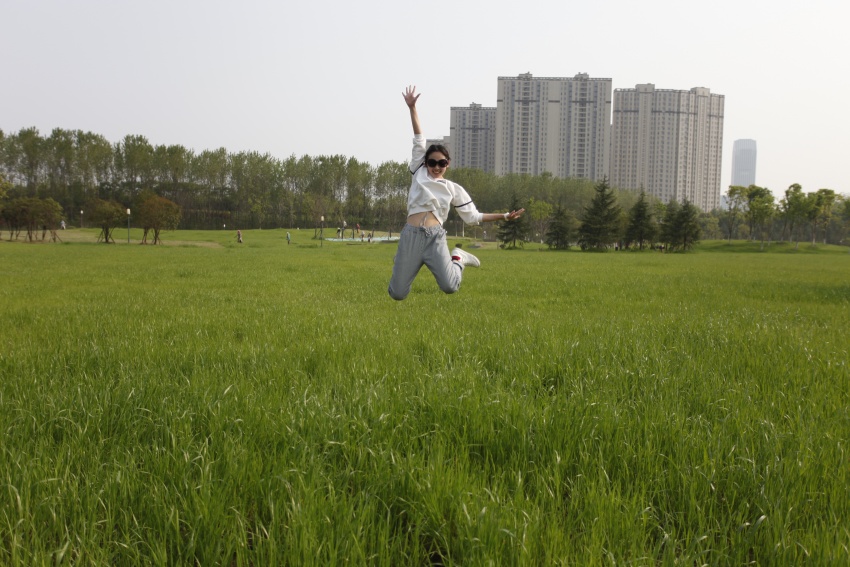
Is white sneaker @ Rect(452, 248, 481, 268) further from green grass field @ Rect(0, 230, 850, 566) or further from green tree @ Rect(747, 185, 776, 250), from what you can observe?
green tree @ Rect(747, 185, 776, 250)

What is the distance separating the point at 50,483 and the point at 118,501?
0.43 metres

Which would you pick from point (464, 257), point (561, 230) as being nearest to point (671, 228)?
point (561, 230)

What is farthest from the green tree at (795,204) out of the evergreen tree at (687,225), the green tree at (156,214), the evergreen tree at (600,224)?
the green tree at (156,214)

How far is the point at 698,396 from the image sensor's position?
444 cm

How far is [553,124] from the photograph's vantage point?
559 ft

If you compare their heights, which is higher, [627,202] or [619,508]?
[627,202]

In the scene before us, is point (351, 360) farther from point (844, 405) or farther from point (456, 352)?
point (844, 405)

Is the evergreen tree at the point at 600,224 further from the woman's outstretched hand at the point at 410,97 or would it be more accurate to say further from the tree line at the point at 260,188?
the woman's outstretched hand at the point at 410,97

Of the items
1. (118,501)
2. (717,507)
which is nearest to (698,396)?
(717,507)

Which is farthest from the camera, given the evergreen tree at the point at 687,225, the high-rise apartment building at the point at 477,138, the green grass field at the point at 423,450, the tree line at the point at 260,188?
the high-rise apartment building at the point at 477,138

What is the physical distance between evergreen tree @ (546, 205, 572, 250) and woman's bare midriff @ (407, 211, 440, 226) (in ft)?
228

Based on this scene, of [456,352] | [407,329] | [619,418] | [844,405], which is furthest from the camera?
[407,329]

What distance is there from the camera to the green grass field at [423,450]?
95.1 inches

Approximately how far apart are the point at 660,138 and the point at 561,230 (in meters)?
125
